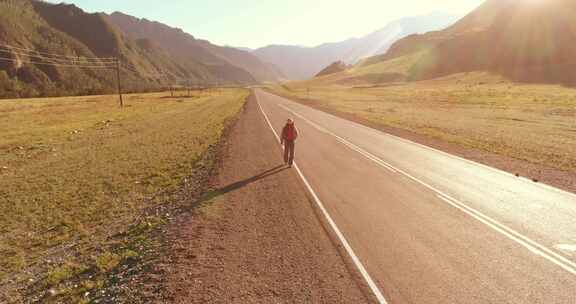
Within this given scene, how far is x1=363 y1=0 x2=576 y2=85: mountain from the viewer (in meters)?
108

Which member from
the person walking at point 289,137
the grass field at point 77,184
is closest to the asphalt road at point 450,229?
the person walking at point 289,137

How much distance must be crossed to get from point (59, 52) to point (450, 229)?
529ft

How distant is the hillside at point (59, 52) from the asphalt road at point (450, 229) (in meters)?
102

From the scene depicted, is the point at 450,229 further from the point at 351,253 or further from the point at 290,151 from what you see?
the point at 290,151

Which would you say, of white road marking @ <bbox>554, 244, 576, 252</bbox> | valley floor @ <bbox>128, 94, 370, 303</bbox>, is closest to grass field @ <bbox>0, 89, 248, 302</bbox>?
valley floor @ <bbox>128, 94, 370, 303</bbox>

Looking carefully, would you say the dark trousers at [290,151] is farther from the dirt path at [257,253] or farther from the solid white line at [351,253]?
the solid white line at [351,253]

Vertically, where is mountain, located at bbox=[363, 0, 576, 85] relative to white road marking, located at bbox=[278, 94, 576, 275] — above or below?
above

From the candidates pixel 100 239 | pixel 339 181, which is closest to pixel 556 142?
pixel 339 181

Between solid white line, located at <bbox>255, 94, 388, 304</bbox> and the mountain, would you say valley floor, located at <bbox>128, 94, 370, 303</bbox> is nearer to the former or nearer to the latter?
solid white line, located at <bbox>255, 94, 388, 304</bbox>

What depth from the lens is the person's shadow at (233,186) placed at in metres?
9.79

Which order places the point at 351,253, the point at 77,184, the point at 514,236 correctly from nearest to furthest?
the point at 351,253
the point at 514,236
the point at 77,184

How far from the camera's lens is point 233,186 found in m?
10.9

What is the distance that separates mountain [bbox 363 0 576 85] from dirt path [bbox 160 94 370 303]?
117 meters

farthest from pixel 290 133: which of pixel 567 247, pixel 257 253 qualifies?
pixel 567 247
